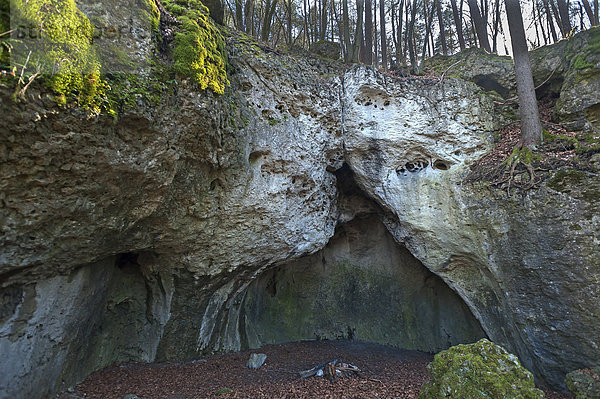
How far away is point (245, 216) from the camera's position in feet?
22.6

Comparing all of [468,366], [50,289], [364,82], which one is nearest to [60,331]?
[50,289]

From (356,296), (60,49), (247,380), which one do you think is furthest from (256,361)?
(60,49)

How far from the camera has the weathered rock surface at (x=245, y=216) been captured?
432 centimetres

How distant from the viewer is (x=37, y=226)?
4.21m

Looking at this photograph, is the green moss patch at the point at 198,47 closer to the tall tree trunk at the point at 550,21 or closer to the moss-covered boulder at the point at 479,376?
the moss-covered boulder at the point at 479,376

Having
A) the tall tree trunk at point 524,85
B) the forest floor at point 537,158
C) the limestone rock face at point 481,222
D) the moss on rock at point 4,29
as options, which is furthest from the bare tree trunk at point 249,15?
the forest floor at point 537,158

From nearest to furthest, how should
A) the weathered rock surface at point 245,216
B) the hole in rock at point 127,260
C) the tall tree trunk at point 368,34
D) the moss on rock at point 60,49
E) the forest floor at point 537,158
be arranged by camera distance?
the moss on rock at point 60,49, the weathered rock surface at point 245,216, the forest floor at point 537,158, the hole in rock at point 127,260, the tall tree trunk at point 368,34

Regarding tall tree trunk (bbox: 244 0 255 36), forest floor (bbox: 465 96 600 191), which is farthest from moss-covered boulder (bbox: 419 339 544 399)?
tall tree trunk (bbox: 244 0 255 36)

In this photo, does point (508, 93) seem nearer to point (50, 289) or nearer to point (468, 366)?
point (468, 366)

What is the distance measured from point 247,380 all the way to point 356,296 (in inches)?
214

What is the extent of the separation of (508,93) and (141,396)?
11978 mm

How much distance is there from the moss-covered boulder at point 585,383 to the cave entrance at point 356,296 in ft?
11.5

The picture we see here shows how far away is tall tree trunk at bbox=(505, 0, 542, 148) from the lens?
713 centimetres

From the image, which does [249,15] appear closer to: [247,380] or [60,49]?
[60,49]
